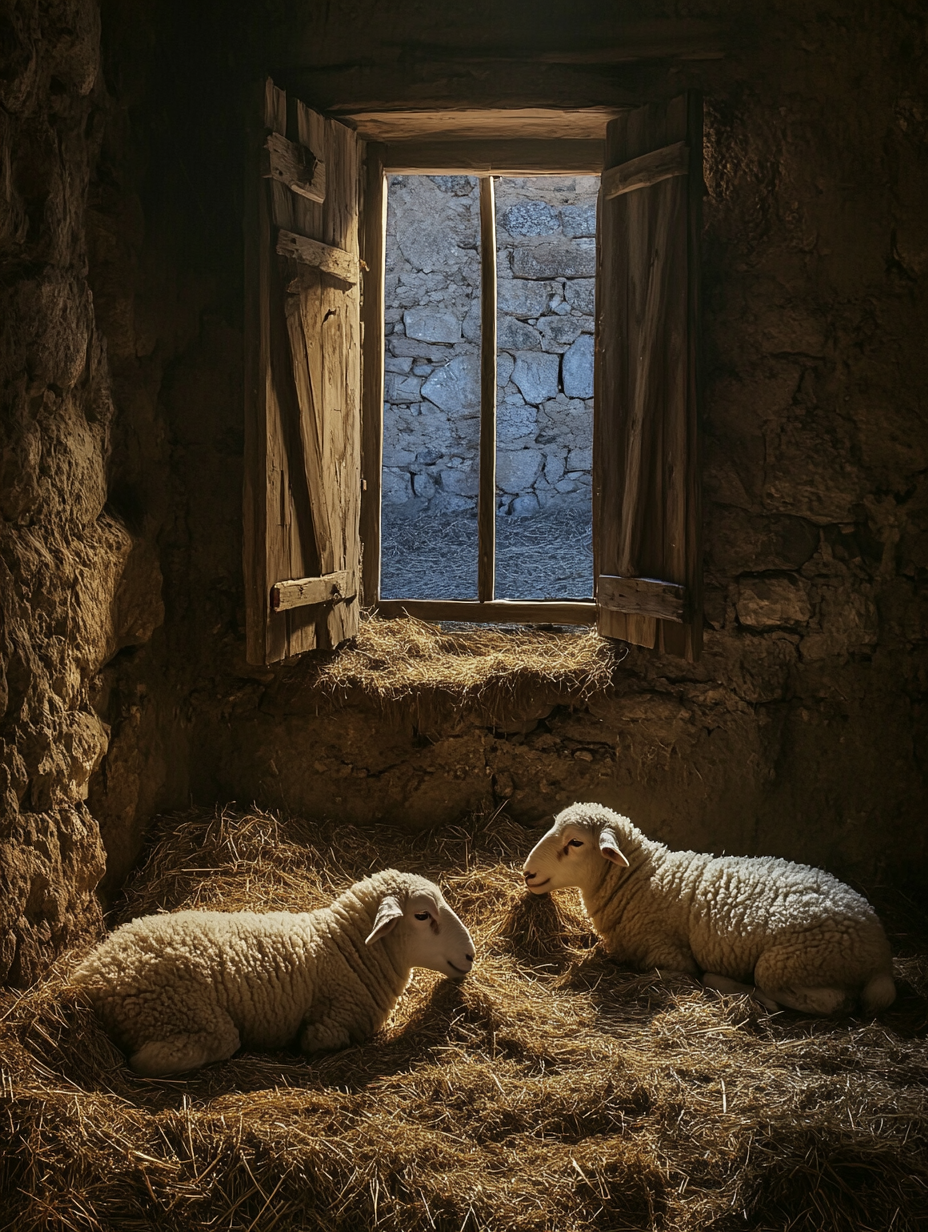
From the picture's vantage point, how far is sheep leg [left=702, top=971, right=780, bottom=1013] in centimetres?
387

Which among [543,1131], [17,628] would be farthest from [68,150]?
[543,1131]

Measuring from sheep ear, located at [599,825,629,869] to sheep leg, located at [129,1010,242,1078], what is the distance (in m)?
1.54

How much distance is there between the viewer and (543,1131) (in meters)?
3.15

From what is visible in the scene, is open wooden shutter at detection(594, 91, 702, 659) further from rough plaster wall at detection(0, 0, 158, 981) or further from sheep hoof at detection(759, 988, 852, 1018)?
rough plaster wall at detection(0, 0, 158, 981)

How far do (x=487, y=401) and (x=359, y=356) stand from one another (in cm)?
74

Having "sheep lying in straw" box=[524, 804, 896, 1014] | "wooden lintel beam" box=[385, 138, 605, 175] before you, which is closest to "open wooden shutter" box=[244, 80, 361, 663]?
"wooden lintel beam" box=[385, 138, 605, 175]

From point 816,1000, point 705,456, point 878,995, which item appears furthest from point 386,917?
point 705,456

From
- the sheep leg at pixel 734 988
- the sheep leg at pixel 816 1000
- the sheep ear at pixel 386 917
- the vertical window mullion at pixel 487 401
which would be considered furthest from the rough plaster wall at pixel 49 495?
the sheep leg at pixel 816 1000

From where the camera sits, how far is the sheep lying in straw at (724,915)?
384 centimetres

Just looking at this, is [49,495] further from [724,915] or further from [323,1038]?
[724,915]

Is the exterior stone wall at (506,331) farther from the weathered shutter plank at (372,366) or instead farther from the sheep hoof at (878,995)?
the sheep hoof at (878,995)

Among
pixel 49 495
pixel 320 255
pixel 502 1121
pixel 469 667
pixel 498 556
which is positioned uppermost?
pixel 320 255

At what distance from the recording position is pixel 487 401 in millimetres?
5695

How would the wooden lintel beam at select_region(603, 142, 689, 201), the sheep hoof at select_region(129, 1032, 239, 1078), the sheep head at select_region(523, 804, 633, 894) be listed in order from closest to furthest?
the sheep hoof at select_region(129, 1032, 239, 1078) < the sheep head at select_region(523, 804, 633, 894) < the wooden lintel beam at select_region(603, 142, 689, 201)
